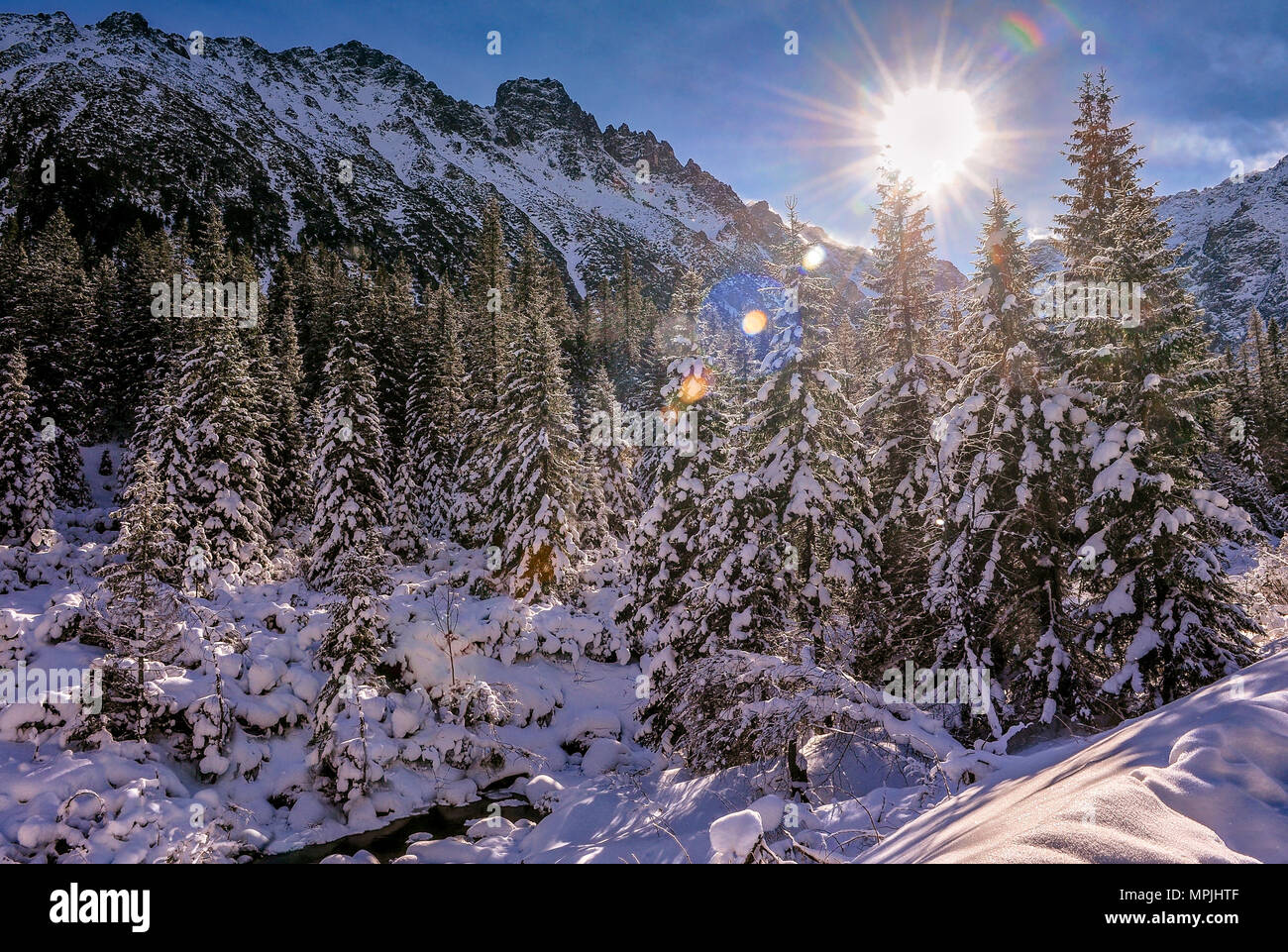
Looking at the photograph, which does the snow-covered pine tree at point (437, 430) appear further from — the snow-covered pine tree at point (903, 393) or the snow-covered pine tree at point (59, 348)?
the snow-covered pine tree at point (903, 393)

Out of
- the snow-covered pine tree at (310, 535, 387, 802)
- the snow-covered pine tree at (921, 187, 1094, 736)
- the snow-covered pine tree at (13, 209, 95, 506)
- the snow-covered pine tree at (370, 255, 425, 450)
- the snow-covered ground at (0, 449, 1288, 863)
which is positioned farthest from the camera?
the snow-covered pine tree at (370, 255, 425, 450)

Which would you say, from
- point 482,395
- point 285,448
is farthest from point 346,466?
point 285,448

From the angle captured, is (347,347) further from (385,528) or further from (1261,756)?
(1261,756)

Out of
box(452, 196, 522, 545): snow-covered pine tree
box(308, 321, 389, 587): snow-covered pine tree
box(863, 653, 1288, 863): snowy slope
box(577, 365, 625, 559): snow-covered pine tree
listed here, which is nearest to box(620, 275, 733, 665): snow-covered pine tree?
box(452, 196, 522, 545): snow-covered pine tree

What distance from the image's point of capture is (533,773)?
1900 centimetres

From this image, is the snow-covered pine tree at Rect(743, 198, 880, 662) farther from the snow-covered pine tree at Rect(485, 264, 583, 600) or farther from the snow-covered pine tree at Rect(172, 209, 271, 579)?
the snow-covered pine tree at Rect(172, 209, 271, 579)

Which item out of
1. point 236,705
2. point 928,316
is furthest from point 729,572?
point 236,705

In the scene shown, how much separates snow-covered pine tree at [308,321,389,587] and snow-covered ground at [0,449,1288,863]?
2.67 metres

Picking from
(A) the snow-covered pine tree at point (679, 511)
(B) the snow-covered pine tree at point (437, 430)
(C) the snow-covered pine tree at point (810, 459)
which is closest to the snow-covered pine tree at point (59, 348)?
(B) the snow-covered pine tree at point (437, 430)

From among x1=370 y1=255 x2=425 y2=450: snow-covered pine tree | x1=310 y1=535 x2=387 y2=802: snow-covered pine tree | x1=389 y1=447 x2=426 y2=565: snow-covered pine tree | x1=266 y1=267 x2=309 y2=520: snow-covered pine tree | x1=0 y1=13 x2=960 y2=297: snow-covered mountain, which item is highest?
x1=0 y1=13 x2=960 y2=297: snow-covered mountain

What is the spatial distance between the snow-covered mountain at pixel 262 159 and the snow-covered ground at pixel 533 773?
85231mm

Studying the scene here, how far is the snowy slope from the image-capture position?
2738mm

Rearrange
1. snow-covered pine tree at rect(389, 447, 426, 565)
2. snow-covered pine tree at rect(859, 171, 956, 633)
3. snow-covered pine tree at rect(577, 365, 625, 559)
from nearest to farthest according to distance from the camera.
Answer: snow-covered pine tree at rect(859, 171, 956, 633)
snow-covered pine tree at rect(389, 447, 426, 565)
snow-covered pine tree at rect(577, 365, 625, 559)

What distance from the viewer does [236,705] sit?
17609mm
